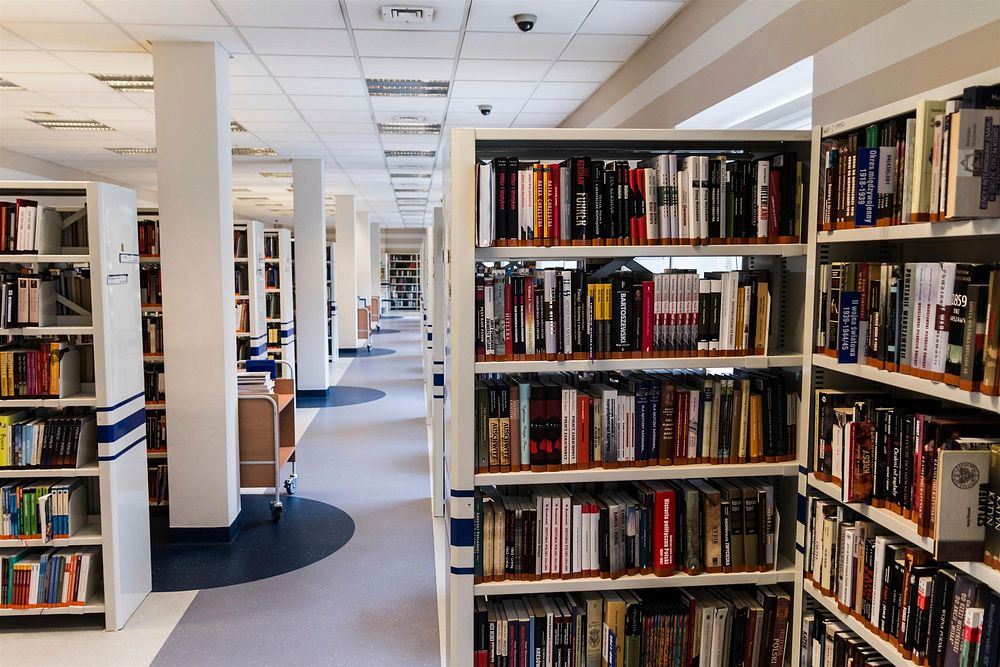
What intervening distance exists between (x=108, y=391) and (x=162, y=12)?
6.70 ft

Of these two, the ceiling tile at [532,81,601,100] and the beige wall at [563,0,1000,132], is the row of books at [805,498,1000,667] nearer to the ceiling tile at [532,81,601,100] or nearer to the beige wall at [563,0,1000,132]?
the beige wall at [563,0,1000,132]

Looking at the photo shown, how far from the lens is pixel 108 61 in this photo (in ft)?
15.7

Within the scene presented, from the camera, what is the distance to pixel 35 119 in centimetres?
672

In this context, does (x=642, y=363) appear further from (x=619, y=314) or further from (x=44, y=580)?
(x=44, y=580)

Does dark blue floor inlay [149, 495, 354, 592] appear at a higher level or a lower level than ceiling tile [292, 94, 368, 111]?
lower

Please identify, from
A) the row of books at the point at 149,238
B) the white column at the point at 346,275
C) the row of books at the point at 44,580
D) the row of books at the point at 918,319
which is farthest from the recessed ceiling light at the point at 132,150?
the row of books at the point at 918,319

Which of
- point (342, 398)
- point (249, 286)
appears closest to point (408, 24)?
point (249, 286)

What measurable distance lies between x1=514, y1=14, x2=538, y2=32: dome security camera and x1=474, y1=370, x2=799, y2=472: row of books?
7.63 ft

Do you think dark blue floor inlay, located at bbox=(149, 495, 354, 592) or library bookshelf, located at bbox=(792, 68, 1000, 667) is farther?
dark blue floor inlay, located at bbox=(149, 495, 354, 592)

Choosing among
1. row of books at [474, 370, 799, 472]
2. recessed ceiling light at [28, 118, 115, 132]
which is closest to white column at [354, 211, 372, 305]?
recessed ceiling light at [28, 118, 115, 132]

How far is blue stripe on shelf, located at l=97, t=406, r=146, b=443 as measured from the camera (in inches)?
135

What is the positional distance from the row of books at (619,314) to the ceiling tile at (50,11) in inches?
117

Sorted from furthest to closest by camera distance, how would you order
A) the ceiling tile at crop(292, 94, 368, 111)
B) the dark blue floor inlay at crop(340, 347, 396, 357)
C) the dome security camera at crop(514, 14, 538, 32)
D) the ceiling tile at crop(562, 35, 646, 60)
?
the dark blue floor inlay at crop(340, 347, 396, 357)
the ceiling tile at crop(292, 94, 368, 111)
the ceiling tile at crop(562, 35, 646, 60)
the dome security camera at crop(514, 14, 538, 32)

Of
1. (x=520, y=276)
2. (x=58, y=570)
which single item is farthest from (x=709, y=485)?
(x=58, y=570)
